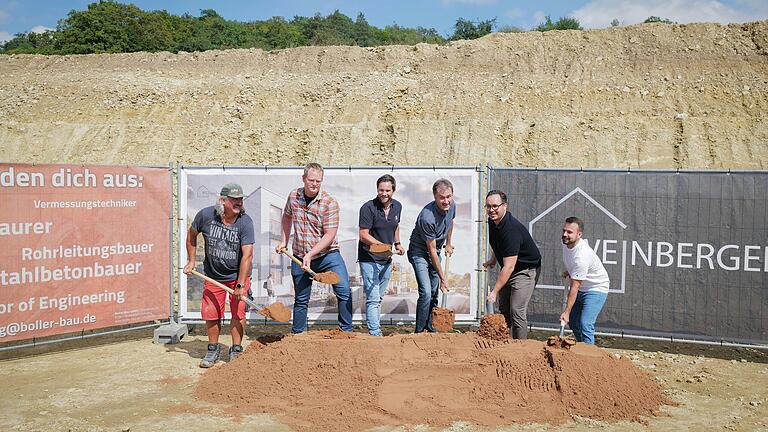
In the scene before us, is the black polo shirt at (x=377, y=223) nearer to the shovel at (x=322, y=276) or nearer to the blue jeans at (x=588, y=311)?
the shovel at (x=322, y=276)

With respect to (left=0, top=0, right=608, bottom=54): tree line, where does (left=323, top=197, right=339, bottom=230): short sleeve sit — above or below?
below

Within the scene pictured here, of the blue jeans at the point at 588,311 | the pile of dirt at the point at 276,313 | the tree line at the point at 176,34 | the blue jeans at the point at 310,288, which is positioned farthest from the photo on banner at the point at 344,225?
the tree line at the point at 176,34

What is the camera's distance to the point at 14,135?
21594 mm

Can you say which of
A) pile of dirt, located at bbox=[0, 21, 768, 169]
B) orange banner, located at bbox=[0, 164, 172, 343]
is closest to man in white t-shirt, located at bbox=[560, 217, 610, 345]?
orange banner, located at bbox=[0, 164, 172, 343]

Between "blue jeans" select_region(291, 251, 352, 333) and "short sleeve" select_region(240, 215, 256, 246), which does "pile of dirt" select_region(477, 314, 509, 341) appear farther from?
"short sleeve" select_region(240, 215, 256, 246)

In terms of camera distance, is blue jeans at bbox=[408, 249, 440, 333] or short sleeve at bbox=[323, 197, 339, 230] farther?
blue jeans at bbox=[408, 249, 440, 333]

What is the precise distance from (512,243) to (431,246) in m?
0.99

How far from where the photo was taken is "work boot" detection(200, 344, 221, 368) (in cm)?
757

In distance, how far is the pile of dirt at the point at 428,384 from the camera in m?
5.79

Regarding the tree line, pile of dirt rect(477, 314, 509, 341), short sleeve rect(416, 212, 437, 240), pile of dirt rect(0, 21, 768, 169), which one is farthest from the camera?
the tree line

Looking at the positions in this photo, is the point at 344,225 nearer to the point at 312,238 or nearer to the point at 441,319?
the point at 312,238

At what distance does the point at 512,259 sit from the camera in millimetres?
6914

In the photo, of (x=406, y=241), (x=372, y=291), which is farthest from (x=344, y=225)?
(x=372, y=291)

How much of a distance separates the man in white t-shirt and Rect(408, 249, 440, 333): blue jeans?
5.18ft
